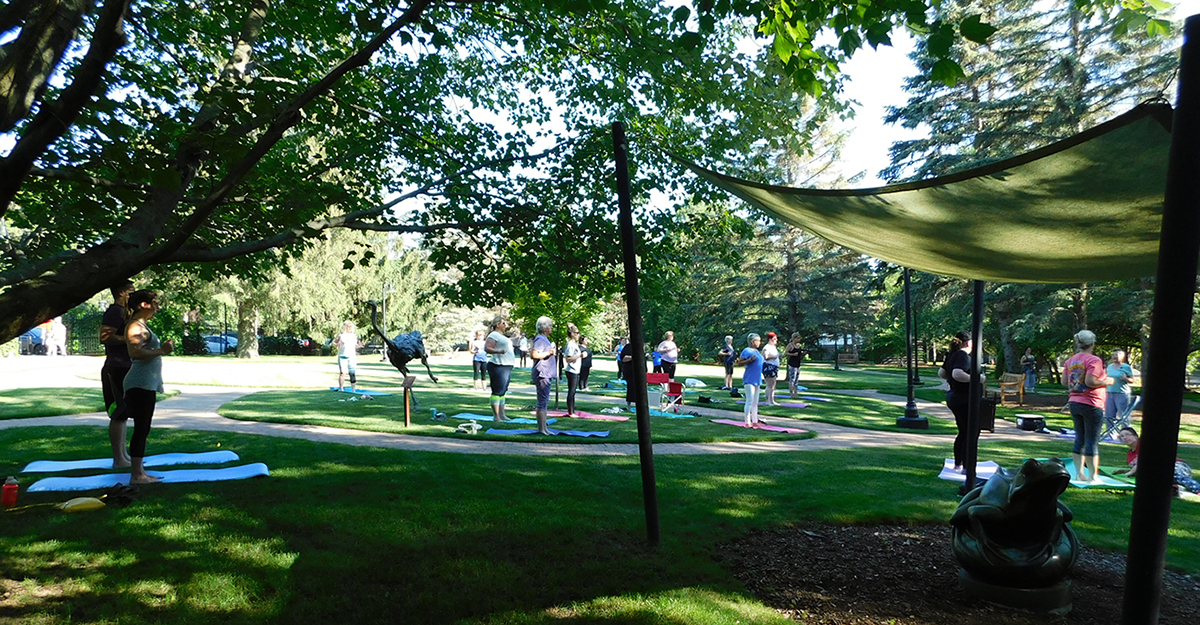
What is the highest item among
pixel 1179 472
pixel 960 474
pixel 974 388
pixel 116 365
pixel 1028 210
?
pixel 1028 210

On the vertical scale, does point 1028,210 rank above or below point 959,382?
above

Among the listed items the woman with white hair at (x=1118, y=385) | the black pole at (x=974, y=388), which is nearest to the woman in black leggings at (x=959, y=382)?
the black pole at (x=974, y=388)

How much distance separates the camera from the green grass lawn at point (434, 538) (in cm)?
398

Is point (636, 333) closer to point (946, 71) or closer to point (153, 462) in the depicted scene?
point (946, 71)

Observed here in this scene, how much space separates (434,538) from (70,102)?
3.52m

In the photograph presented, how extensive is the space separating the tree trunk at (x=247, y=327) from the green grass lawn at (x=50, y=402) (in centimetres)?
2125

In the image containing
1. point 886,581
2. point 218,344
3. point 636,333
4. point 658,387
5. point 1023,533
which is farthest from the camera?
point 218,344

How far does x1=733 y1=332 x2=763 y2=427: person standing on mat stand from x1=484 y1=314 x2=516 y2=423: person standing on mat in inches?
160

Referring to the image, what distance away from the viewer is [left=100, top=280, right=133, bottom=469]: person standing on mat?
21.9ft

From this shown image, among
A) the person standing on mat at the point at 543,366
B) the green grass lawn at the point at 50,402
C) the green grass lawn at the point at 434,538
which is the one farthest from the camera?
the green grass lawn at the point at 50,402

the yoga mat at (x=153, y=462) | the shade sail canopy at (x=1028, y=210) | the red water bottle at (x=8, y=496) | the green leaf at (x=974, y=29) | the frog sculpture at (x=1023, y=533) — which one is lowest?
the yoga mat at (x=153, y=462)

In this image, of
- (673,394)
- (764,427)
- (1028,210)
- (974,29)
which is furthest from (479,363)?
(974,29)

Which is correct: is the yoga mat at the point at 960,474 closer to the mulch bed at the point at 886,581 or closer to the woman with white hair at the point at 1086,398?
the woman with white hair at the point at 1086,398

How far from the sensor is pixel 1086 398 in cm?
761
